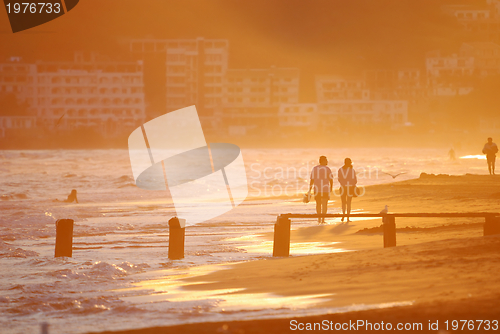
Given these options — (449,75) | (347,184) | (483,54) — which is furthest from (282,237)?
(483,54)

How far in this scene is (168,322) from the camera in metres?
5.03

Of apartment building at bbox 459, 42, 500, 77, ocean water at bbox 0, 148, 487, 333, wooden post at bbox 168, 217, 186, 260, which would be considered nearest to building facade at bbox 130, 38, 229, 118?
apartment building at bbox 459, 42, 500, 77

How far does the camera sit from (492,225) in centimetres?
831

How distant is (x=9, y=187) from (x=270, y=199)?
20.2m

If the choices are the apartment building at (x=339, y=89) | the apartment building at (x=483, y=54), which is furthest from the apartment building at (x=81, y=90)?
the apartment building at (x=483, y=54)

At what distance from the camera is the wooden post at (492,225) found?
828cm

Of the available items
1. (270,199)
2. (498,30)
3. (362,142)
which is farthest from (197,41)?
(270,199)

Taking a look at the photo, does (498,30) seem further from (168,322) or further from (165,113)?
(168,322)

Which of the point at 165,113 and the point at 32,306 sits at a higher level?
the point at 165,113

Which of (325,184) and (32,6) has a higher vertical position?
(32,6)

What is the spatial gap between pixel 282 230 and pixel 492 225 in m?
2.86

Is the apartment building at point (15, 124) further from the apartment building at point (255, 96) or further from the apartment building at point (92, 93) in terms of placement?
the apartment building at point (255, 96)

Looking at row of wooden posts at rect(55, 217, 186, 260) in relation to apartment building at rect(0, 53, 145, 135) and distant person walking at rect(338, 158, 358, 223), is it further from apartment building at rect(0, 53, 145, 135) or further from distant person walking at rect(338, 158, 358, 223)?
apartment building at rect(0, 53, 145, 135)

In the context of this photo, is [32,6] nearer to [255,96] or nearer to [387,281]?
[255,96]
